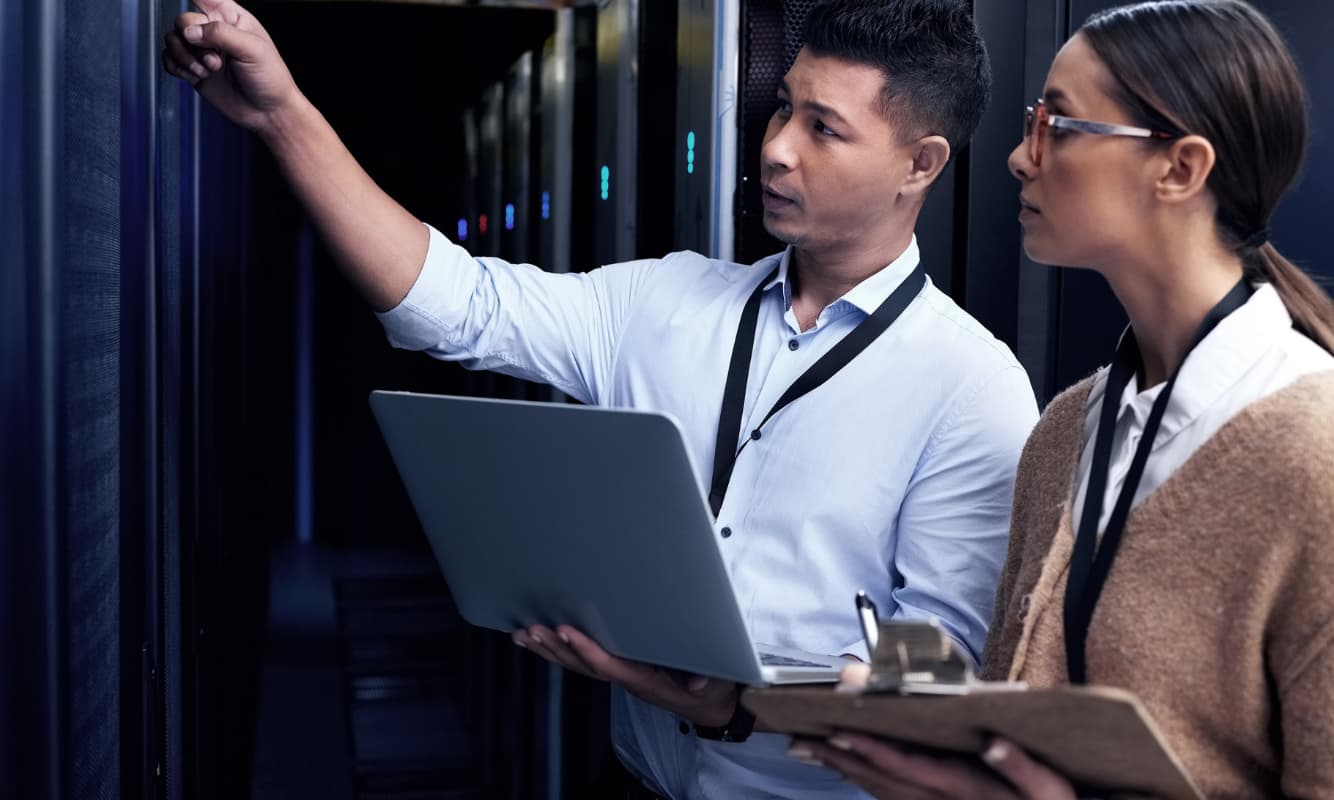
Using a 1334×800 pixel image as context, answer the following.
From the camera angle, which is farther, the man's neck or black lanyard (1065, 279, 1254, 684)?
the man's neck

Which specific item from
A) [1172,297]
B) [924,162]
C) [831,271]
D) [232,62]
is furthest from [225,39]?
[1172,297]

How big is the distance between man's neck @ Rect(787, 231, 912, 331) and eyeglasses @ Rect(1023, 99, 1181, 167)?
1.43 ft

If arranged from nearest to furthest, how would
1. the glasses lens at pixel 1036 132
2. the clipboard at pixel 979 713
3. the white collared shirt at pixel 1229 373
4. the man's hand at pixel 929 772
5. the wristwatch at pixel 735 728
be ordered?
the clipboard at pixel 979 713, the man's hand at pixel 929 772, the white collared shirt at pixel 1229 373, the glasses lens at pixel 1036 132, the wristwatch at pixel 735 728

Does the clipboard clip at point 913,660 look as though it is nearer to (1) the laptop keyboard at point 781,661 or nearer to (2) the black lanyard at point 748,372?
(1) the laptop keyboard at point 781,661

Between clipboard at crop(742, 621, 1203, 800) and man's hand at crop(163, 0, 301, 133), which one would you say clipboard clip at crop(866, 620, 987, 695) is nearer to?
clipboard at crop(742, 621, 1203, 800)

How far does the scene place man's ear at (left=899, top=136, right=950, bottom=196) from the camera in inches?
64.7

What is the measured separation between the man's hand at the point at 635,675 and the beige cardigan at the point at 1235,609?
33 cm

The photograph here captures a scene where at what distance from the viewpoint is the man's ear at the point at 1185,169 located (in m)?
1.07

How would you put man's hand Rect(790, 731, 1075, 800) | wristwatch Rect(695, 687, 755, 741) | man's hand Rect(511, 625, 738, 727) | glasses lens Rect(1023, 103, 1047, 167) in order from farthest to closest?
1. wristwatch Rect(695, 687, 755, 741)
2. man's hand Rect(511, 625, 738, 727)
3. glasses lens Rect(1023, 103, 1047, 167)
4. man's hand Rect(790, 731, 1075, 800)

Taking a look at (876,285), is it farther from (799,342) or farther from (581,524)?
(581,524)

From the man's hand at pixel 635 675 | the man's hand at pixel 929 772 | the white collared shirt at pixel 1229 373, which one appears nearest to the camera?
the man's hand at pixel 929 772

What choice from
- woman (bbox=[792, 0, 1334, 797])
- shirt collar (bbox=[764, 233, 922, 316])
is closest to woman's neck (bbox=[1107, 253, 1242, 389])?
woman (bbox=[792, 0, 1334, 797])

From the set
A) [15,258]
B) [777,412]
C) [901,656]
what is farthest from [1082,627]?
[15,258]

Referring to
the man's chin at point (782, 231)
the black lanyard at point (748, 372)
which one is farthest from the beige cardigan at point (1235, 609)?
the man's chin at point (782, 231)
